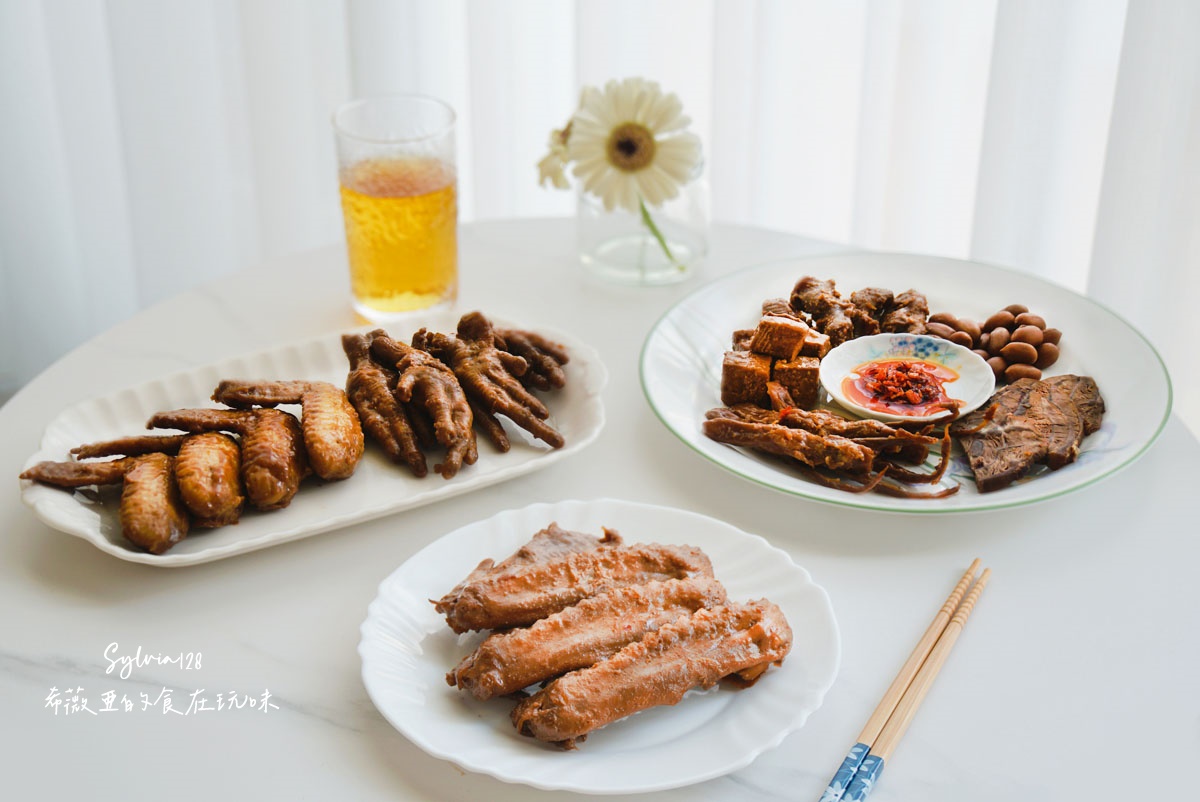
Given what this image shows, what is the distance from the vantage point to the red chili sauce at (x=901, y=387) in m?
1.49

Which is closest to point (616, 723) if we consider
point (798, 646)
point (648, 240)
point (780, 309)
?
point (798, 646)

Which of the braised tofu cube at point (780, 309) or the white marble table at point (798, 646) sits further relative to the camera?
the braised tofu cube at point (780, 309)

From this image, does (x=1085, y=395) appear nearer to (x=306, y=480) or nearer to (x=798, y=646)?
(x=798, y=646)

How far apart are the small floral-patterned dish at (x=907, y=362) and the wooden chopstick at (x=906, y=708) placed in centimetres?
27

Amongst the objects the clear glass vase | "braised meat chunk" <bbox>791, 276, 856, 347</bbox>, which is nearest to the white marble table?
"braised meat chunk" <bbox>791, 276, 856, 347</bbox>

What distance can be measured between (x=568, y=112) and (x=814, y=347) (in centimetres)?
164

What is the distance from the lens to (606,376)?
5.20 feet

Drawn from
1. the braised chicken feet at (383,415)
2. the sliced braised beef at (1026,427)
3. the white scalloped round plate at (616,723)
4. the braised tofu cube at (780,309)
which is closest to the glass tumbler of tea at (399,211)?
the braised chicken feet at (383,415)

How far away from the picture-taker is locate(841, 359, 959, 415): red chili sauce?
4.88 ft

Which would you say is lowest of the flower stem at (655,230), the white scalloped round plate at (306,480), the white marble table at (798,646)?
the white marble table at (798,646)

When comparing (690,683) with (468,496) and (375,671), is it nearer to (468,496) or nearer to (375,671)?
(375,671)

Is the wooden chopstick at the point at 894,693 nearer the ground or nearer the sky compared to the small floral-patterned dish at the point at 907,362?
nearer the ground

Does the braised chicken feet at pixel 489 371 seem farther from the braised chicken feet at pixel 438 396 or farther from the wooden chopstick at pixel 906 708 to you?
the wooden chopstick at pixel 906 708

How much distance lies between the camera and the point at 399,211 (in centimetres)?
176
